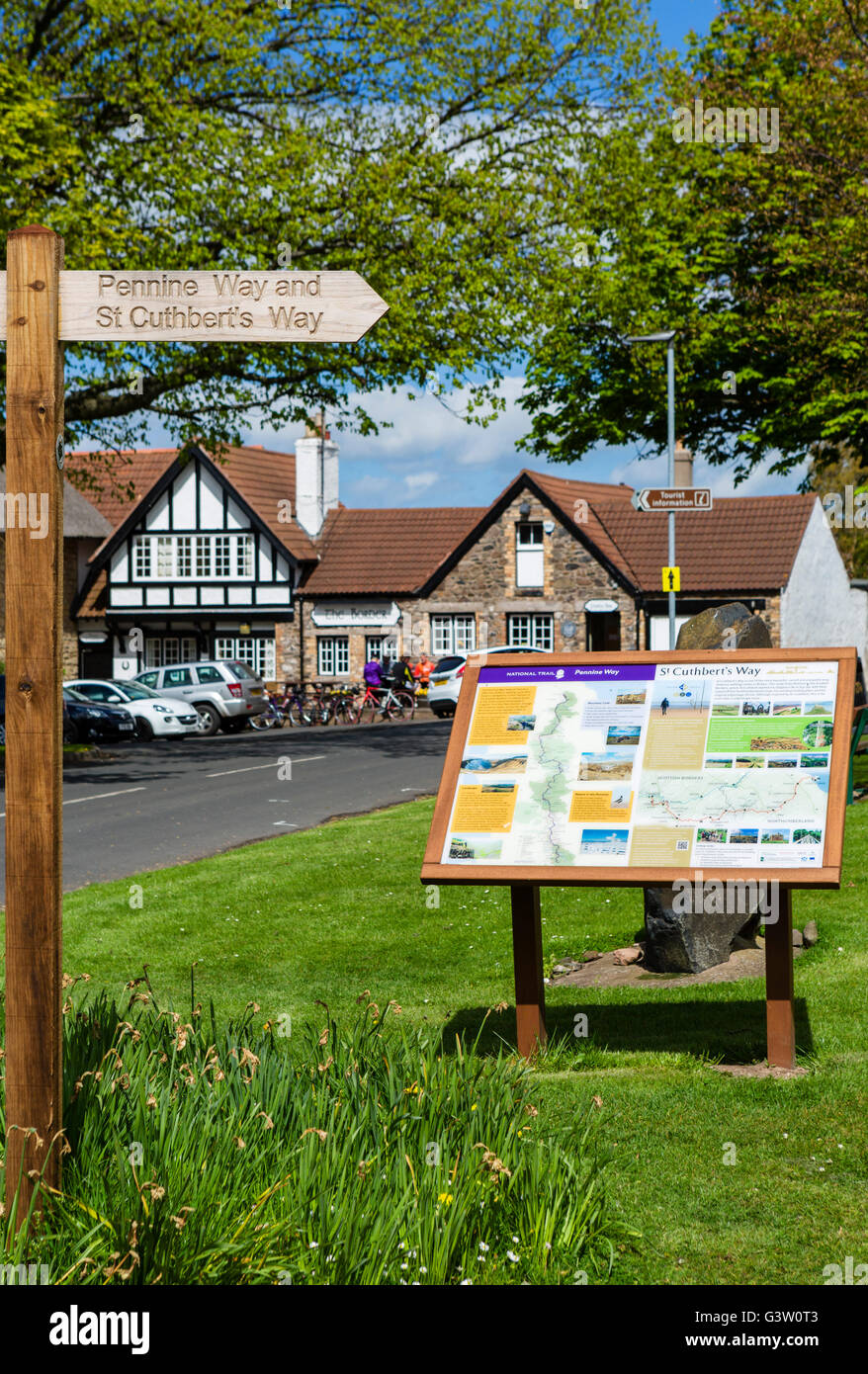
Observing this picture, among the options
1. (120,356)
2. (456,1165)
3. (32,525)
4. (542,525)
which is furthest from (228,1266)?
(542,525)

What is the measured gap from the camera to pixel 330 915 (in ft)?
32.8

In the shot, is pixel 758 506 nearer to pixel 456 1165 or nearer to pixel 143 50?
pixel 143 50

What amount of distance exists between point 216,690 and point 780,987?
96.4ft

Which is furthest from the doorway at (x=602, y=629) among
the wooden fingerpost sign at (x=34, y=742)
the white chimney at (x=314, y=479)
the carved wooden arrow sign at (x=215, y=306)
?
the wooden fingerpost sign at (x=34, y=742)

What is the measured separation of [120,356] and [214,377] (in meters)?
2.11

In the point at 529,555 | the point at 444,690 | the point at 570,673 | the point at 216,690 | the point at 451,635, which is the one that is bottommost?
the point at 444,690

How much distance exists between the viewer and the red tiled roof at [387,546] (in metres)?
49.1

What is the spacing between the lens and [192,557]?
4994 centimetres

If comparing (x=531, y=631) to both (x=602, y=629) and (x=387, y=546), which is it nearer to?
(x=602, y=629)

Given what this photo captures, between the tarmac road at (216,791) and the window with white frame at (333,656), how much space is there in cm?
1844

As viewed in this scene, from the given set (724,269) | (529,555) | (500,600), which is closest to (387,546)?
(500,600)

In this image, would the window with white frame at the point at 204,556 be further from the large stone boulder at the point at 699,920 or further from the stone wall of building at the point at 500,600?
the large stone boulder at the point at 699,920

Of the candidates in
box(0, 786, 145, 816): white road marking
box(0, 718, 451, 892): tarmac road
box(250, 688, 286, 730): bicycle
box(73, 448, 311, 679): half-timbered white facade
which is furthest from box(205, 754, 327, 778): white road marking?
box(73, 448, 311, 679): half-timbered white facade

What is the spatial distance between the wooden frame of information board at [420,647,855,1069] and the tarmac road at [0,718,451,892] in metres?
3.92
